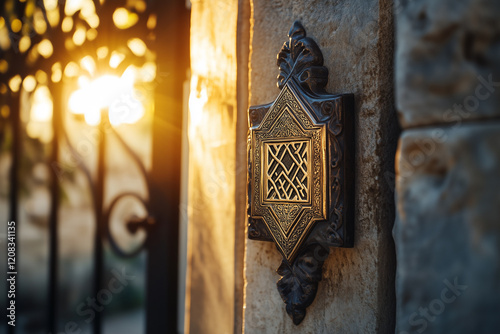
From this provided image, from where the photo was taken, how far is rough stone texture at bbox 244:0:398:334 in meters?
0.67

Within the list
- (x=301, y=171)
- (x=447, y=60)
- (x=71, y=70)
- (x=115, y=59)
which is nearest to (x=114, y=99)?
(x=115, y=59)

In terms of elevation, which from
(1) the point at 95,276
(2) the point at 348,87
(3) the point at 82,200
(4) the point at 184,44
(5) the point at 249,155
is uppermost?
(4) the point at 184,44

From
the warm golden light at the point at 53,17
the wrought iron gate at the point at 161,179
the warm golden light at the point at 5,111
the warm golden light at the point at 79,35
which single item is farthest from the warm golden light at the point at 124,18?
the warm golden light at the point at 5,111

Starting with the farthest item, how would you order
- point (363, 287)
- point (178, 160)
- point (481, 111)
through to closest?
point (178, 160) → point (363, 287) → point (481, 111)

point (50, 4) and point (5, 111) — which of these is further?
point (5, 111)

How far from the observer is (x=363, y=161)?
27.2 inches

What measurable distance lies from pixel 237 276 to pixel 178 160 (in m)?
0.52

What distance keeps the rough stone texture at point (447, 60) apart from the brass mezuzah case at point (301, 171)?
0.57ft

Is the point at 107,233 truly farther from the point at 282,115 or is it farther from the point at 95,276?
the point at 282,115

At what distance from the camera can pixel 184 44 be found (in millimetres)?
1415

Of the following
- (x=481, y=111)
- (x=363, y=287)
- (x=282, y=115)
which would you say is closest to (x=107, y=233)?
(x=282, y=115)

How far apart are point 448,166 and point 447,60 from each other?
0.12m

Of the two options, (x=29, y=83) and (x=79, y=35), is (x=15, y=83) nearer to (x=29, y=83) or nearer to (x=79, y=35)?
(x=29, y=83)

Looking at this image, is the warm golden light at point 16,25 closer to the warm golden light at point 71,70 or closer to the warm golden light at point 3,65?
the warm golden light at point 3,65
